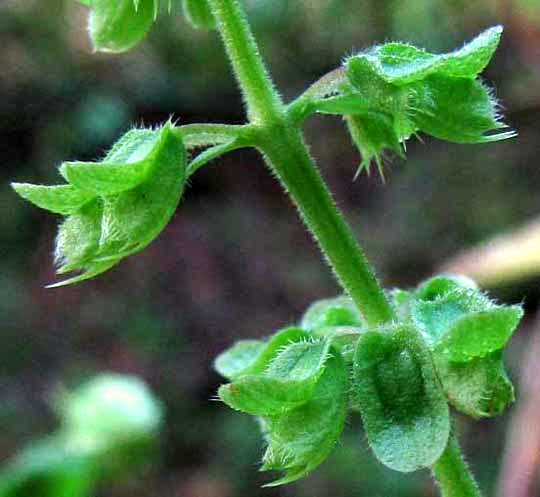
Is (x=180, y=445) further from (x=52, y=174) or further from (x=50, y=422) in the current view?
(x=52, y=174)

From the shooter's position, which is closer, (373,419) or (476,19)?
(373,419)

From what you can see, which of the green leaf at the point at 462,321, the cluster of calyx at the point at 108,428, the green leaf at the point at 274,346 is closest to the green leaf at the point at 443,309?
the green leaf at the point at 462,321

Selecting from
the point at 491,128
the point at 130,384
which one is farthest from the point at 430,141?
the point at 491,128

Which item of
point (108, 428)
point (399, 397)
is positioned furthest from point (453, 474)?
point (108, 428)

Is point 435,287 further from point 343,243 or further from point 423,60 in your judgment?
point 423,60

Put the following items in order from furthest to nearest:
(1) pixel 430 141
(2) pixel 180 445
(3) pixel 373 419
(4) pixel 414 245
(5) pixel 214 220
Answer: (5) pixel 214 220 < (1) pixel 430 141 < (4) pixel 414 245 < (2) pixel 180 445 < (3) pixel 373 419

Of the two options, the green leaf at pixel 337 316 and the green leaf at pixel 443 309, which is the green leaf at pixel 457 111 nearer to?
the green leaf at pixel 443 309
